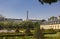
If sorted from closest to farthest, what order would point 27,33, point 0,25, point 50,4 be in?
point 50,4, point 27,33, point 0,25

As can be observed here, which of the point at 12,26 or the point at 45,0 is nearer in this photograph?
the point at 45,0

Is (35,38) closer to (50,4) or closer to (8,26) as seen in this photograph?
(50,4)

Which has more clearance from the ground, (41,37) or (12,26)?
(41,37)

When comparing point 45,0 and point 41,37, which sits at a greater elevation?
point 45,0

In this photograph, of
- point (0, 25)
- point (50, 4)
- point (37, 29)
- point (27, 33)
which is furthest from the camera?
point (0, 25)

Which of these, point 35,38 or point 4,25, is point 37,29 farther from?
point 4,25

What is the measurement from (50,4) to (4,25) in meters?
42.8

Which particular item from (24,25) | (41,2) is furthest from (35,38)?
(24,25)

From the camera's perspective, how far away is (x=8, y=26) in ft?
188

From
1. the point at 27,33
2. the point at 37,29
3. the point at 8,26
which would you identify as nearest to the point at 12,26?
the point at 8,26

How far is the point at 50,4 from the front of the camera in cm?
1588

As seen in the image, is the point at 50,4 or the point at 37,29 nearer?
the point at 50,4

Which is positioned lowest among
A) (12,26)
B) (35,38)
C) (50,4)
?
(12,26)

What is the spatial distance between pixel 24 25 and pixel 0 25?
295 inches
